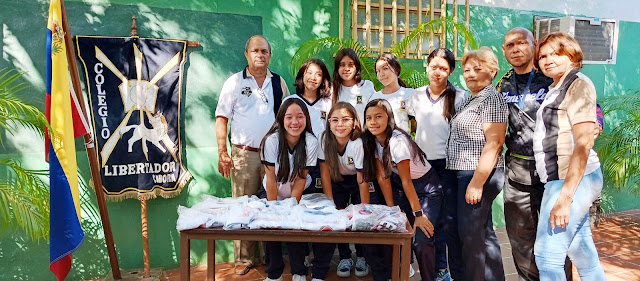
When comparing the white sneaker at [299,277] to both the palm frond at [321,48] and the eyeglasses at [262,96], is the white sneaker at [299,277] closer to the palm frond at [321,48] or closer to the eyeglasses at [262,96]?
the eyeglasses at [262,96]

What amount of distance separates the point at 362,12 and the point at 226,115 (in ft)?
6.01

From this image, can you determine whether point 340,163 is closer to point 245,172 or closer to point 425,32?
point 245,172

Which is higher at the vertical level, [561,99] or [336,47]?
[336,47]

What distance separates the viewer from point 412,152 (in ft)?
11.3

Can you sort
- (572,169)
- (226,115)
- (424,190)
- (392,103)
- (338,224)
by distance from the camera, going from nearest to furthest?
(572,169) < (338,224) < (424,190) < (392,103) < (226,115)

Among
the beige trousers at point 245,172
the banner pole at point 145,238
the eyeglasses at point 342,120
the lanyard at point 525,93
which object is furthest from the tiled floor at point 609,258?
the lanyard at point 525,93

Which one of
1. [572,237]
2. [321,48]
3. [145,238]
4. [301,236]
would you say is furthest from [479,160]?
[145,238]

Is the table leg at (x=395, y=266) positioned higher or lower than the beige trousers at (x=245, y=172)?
lower

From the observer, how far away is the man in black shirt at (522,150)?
9.86 ft

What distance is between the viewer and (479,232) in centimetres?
329

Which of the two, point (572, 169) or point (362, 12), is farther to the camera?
point (362, 12)

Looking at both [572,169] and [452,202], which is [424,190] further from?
[572,169]

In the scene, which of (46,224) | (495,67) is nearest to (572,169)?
(495,67)

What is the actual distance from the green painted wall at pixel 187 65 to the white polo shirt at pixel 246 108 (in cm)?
37
